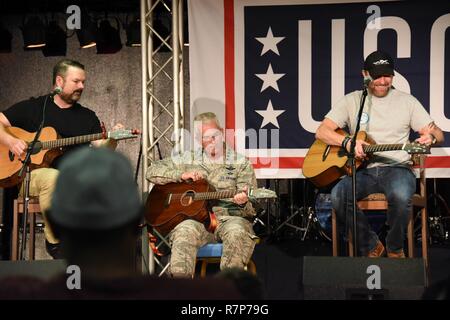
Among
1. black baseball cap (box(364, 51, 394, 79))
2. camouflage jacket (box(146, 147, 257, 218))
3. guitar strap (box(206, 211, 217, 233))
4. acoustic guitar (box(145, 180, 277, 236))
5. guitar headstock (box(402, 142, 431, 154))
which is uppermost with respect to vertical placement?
black baseball cap (box(364, 51, 394, 79))

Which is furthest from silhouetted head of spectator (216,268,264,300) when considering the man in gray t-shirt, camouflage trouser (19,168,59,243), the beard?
the beard

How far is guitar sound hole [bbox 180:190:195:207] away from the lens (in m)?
5.91

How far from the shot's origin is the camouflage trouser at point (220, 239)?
18.0 ft

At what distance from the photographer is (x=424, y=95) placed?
6559 mm

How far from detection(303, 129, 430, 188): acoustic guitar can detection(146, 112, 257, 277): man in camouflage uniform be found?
0.52m

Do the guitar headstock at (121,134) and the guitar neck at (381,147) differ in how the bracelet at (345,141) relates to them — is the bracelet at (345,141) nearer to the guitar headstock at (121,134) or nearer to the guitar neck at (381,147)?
the guitar neck at (381,147)

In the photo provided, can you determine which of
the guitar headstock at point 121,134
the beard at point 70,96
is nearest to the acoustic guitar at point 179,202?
the guitar headstock at point 121,134

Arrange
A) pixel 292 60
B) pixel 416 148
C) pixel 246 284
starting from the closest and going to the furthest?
pixel 246 284 → pixel 416 148 → pixel 292 60

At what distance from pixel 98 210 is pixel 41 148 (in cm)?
461

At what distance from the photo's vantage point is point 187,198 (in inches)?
234

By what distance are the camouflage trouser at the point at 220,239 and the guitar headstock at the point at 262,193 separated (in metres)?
0.24

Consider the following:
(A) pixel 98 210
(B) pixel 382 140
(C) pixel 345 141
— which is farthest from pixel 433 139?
(A) pixel 98 210

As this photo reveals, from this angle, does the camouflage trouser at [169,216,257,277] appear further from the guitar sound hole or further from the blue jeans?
the blue jeans

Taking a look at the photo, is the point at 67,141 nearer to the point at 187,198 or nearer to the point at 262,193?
the point at 187,198
